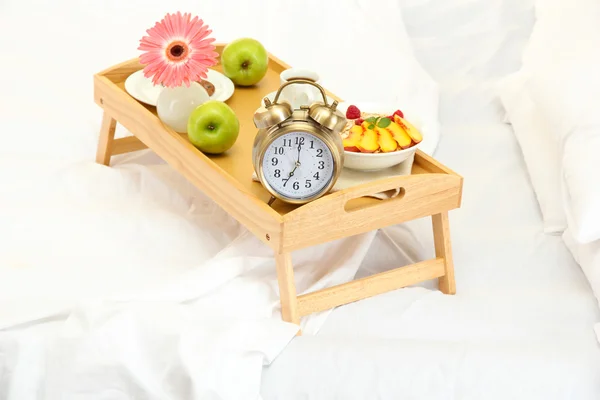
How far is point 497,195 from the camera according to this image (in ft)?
6.32

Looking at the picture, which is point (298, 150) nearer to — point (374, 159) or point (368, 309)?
point (374, 159)

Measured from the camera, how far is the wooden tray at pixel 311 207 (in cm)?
147

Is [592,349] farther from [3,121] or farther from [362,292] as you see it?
[3,121]

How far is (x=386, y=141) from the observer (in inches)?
61.6

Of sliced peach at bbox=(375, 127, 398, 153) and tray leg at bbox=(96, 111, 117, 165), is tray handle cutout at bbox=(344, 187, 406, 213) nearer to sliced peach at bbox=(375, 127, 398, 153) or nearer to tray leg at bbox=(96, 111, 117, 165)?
sliced peach at bbox=(375, 127, 398, 153)

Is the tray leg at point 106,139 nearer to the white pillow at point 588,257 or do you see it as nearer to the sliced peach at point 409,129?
the sliced peach at point 409,129

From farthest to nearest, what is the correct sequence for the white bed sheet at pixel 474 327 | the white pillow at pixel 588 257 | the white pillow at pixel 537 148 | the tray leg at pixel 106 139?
the tray leg at pixel 106 139
the white pillow at pixel 537 148
the white pillow at pixel 588 257
the white bed sheet at pixel 474 327

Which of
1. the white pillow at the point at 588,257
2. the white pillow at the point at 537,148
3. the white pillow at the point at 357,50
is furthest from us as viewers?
the white pillow at the point at 357,50

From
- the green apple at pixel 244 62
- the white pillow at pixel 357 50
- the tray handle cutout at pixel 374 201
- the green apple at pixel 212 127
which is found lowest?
the tray handle cutout at pixel 374 201

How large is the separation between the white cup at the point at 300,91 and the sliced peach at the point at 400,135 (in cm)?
21

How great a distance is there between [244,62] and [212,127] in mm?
332

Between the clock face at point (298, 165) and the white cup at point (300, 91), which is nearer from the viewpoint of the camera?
the clock face at point (298, 165)

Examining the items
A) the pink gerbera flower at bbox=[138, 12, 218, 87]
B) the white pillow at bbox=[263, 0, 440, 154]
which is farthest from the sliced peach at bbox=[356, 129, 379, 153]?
the white pillow at bbox=[263, 0, 440, 154]

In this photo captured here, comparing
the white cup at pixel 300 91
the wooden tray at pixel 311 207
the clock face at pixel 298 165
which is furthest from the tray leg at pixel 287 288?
the white cup at pixel 300 91
